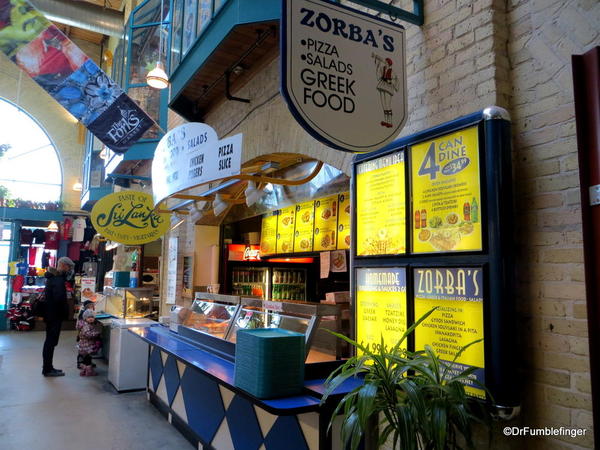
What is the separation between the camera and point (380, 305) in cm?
311

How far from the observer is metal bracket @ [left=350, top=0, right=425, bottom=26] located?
2856 millimetres

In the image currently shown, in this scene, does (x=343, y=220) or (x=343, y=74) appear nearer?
(x=343, y=74)

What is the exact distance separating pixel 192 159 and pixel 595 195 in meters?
3.59

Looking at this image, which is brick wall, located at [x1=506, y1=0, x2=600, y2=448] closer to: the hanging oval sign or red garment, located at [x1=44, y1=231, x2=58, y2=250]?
the hanging oval sign

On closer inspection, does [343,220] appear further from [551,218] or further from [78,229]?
[78,229]

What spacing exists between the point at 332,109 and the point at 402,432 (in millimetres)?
1611

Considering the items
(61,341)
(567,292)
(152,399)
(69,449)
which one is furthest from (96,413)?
(61,341)

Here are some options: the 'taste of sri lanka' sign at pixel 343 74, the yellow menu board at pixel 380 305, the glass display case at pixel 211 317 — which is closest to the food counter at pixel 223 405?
the glass display case at pixel 211 317

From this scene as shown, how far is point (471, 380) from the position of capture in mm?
2258

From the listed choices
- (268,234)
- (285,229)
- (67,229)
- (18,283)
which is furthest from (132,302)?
(67,229)

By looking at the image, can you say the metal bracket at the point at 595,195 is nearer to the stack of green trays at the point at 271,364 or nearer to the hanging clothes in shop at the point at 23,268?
the stack of green trays at the point at 271,364

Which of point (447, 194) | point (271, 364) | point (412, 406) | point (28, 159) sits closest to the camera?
point (412, 406)

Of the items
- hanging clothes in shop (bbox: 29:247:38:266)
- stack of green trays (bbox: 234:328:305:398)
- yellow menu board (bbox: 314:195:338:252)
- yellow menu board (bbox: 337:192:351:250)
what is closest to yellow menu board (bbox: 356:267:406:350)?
stack of green trays (bbox: 234:328:305:398)

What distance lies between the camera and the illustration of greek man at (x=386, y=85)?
2.67 m
